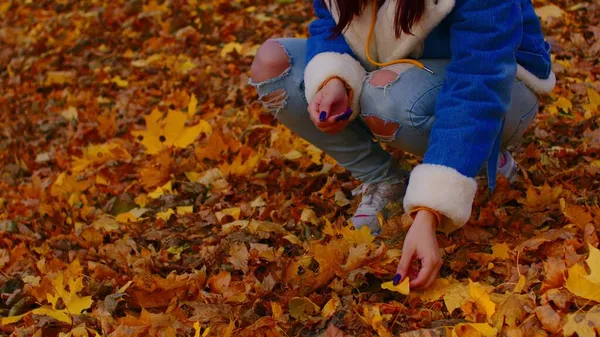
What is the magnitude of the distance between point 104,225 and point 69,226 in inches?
8.0

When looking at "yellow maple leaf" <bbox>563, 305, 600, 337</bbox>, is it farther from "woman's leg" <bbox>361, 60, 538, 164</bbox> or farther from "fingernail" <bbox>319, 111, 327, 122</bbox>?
"fingernail" <bbox>319, 111, 327, 122</bbox>

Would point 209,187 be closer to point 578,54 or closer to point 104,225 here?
point 104,225

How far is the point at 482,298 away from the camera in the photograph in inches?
61.7

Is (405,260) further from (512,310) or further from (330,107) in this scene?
Result: (330,107)

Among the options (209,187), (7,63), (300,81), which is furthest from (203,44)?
(300,81)

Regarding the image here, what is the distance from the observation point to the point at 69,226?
2.62m

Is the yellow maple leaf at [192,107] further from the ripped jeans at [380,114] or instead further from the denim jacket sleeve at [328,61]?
the denim jacket sleeve at [328,61]

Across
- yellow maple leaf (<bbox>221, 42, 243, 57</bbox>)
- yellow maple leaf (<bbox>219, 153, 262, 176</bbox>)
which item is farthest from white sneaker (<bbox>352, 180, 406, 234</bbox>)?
yellow maple leaf (<bbox>221, 42, 243, 57</bbox>)

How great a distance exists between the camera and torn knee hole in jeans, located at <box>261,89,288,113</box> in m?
2.12

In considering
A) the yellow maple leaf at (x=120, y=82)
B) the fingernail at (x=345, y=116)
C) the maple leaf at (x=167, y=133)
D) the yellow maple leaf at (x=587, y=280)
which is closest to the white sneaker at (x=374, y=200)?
the fingernail at (x=345, y=116)

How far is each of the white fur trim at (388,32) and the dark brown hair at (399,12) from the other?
0.02m

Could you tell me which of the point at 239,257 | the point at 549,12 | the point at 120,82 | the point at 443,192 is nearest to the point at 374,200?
the point at 239,257

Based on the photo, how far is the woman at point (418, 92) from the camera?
1.63 metres

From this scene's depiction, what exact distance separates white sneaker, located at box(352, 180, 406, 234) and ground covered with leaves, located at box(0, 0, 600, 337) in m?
0.07
